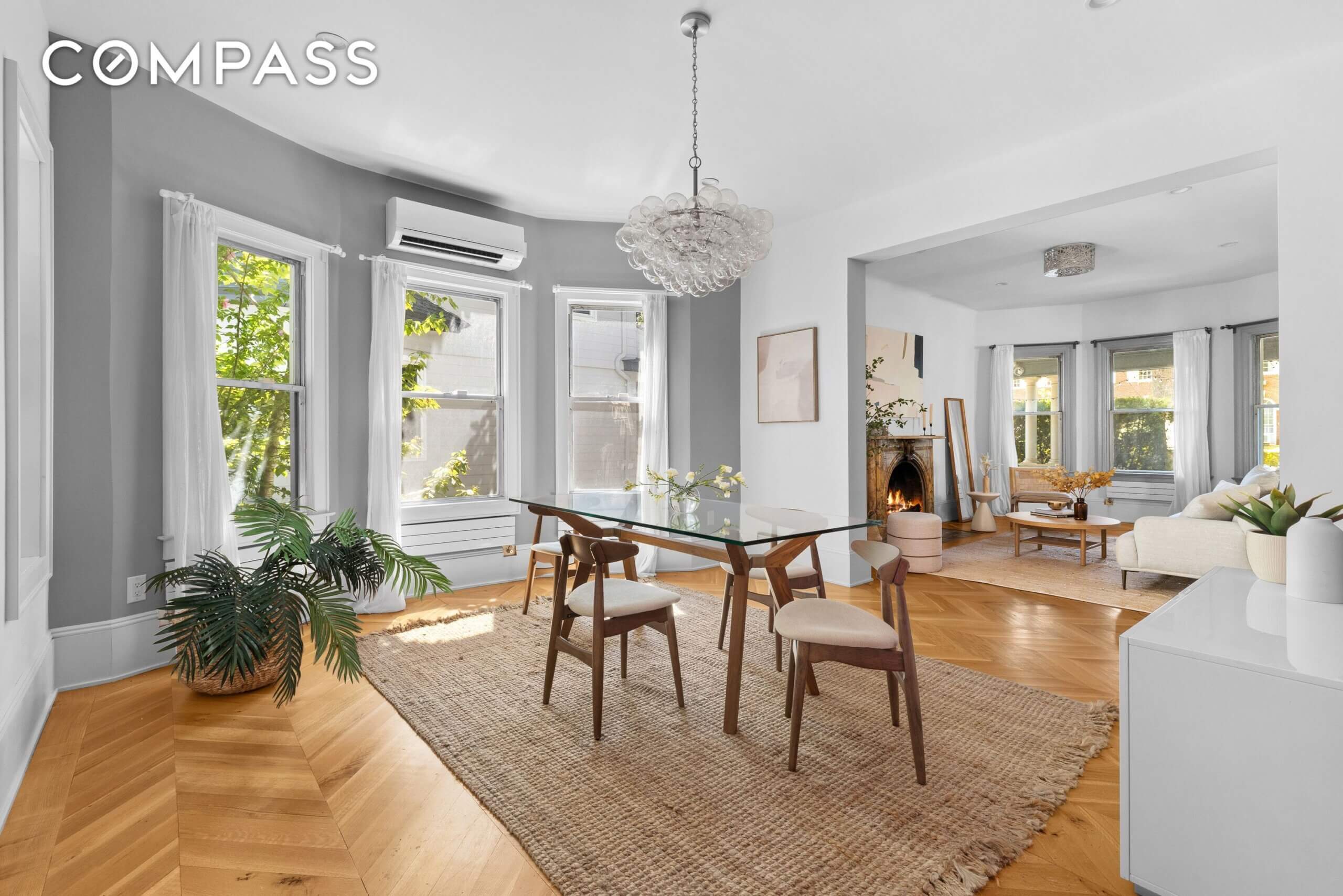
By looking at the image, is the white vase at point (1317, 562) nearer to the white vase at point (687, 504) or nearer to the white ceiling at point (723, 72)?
the white vase at point (687, 504)

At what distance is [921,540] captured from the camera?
5.05m

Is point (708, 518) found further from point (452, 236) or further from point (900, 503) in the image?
point (900, 503)

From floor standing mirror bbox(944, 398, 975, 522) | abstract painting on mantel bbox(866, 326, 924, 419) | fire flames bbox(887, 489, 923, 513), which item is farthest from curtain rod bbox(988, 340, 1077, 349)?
fire flames bbox(887, 489, 923, 513)

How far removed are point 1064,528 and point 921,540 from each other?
1.33 meters

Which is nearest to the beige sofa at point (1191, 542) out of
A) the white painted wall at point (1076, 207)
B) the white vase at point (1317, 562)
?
the white painted wall at point (1076, 207)

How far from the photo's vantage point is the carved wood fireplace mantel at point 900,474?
5.88 m

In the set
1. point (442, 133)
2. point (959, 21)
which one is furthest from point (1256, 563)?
point (442, 133)

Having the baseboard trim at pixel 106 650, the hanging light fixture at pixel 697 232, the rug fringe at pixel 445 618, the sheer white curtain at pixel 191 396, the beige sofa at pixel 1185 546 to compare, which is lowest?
the rug fringe at pixel 445 618

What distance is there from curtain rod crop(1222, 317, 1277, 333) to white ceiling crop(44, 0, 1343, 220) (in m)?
5.21

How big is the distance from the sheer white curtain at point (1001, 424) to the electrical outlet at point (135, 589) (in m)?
8.32

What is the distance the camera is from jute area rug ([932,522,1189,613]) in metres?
4.28

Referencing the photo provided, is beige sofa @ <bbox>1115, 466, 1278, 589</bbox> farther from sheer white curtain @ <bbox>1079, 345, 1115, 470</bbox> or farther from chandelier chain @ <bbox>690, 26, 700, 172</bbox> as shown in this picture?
chandelier chain @ <bbox>690, 26, 700, 172</bbox>

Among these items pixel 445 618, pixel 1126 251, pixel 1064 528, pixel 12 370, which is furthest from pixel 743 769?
pixel 1126 251

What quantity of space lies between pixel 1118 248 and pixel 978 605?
3.64m
